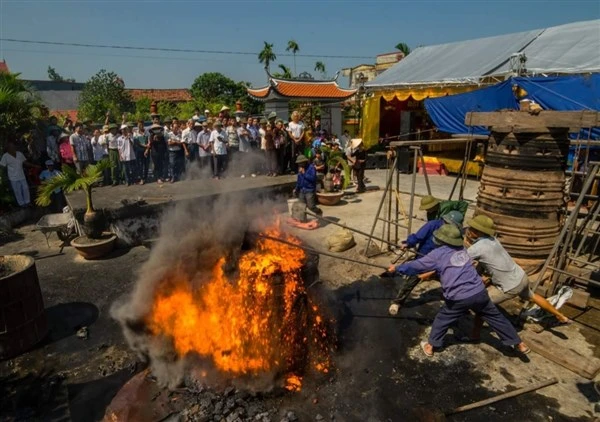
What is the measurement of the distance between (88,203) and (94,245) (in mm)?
948

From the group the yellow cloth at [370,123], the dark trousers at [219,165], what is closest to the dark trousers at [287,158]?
the dark trousers at [219,165]

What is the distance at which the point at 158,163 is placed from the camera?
1198 cm

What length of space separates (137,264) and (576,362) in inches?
309

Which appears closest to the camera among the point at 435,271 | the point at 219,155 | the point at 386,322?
the point at 435,271

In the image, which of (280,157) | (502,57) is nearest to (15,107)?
(280,157)

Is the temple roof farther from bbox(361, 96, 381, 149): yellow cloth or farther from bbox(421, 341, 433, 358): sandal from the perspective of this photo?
bbox(421, 341, 433, 358): sandal

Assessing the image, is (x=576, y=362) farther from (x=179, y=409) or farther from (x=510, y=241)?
(x=179, y=409)

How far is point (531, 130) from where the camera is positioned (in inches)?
259

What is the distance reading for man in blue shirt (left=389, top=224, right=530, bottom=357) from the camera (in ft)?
16.0

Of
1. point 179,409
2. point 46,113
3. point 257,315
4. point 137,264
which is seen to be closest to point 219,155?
point 137,264

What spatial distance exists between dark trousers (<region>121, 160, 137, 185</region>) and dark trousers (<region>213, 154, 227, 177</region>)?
241 centimetres

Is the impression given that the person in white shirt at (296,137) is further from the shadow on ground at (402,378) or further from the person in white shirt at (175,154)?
the shadow on ground at (402,378)

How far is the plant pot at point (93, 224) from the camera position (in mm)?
8359

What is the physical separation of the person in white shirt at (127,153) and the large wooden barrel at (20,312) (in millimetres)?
6197
